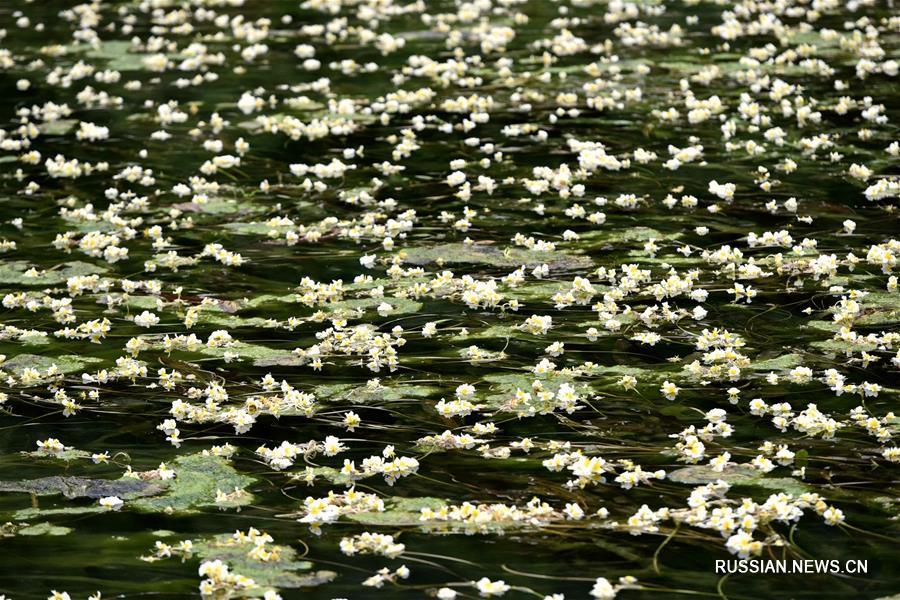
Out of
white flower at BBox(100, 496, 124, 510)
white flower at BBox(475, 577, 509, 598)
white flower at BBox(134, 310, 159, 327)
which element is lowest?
white flower at BBox(475, 577, 509, 598)

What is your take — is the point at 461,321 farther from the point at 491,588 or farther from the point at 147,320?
the point at 491,588

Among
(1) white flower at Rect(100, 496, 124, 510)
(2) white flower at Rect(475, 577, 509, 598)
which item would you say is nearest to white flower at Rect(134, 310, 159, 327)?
(1) white flower at Rect(100, 496, 124, 510)

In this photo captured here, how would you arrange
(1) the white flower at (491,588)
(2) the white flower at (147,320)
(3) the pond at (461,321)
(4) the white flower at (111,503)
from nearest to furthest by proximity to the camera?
(1) the white flower at (491,588) → (3) the pond at (461,321) → (4) the white flower at (111,503) → (2) the white flower at (147,320)

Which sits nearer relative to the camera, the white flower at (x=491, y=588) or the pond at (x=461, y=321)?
the white flower at (x=491, y=588)

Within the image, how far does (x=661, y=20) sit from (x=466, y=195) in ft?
20.5

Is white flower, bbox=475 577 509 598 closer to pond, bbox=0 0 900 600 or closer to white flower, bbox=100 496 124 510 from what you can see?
pond, bbox=0 0 900 600

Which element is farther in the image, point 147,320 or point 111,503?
point 147,320

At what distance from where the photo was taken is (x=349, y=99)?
12.4 meters

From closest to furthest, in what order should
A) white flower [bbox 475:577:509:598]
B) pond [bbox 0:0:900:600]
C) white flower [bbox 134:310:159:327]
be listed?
white flower [bbox 475:577:509:598] < pond [bbox 0:0:900:600] < white flower [bbox 134:310:159:327]

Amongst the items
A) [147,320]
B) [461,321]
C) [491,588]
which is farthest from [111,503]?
[461,321]

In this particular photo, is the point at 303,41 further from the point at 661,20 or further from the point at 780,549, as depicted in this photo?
the point at 780,549

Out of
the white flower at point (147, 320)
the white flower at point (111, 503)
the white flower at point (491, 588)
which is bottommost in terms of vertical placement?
the white flower at point (491, 588)

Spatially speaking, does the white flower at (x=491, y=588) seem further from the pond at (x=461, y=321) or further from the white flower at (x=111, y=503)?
the white flower at (x=111, y=503)

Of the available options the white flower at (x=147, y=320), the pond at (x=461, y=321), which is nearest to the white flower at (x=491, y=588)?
the pond at (x=461, y=321)
